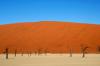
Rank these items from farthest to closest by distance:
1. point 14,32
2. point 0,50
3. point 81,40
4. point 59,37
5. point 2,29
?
point 2,29, point 14,32, point 59,37, point 81,40, point 0,50

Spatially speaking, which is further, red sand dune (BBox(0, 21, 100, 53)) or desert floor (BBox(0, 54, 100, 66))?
red sand dune (BBox(0, 21, 100, 53))

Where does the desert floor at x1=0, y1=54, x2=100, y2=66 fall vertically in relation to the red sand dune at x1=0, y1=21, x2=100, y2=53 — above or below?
below

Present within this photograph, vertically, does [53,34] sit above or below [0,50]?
above

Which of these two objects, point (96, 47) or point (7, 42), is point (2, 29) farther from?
point (96, 47)

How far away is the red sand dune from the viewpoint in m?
64.3

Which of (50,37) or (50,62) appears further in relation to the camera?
(50,37)

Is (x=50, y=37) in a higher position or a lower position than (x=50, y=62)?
higher

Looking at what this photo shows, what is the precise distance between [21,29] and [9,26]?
23.1ft

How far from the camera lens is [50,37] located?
74.6 meters

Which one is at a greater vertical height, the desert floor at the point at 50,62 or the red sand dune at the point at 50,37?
the red sand dune at the point at 50,37

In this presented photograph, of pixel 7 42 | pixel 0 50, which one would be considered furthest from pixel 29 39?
pixel 0 50

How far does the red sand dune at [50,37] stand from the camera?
211 feet

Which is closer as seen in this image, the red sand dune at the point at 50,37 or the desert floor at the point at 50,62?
the desert floor at the point at 50,62

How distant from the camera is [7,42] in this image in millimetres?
71062
